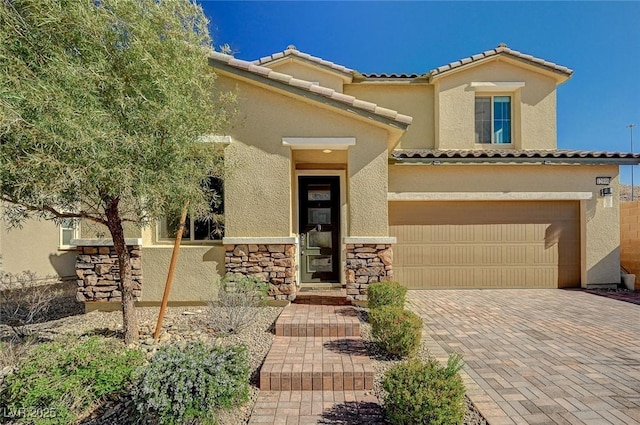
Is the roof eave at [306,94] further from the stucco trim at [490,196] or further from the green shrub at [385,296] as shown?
the green shrub at [385,296]

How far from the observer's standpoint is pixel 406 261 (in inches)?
391

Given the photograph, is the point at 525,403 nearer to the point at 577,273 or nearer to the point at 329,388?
the point at 329,388

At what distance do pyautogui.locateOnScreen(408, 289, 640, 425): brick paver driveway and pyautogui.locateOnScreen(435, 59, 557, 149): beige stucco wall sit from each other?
557 cm

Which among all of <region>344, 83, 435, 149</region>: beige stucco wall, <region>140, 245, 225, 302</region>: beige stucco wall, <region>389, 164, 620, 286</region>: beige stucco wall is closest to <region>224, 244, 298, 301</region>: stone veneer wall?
<region>140, 245, 225, 302</region>: beige stucco wall

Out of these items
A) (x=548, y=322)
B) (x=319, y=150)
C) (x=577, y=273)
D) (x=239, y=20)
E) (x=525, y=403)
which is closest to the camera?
(x=525, y=403)

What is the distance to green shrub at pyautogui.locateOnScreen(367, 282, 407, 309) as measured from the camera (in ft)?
20.4

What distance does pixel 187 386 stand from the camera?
3330 mm

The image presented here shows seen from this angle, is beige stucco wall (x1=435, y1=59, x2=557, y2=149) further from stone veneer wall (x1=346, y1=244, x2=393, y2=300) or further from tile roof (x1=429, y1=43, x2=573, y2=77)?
stone veneer wall (x1=346, y1=244, x2=393, y2=300)

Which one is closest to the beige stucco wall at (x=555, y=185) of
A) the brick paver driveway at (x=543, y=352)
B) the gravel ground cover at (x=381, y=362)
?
the brick paver driveway at (x=543, y=352)

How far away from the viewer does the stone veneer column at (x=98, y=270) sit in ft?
23.8

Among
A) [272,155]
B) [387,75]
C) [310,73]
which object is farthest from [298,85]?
[387,75]

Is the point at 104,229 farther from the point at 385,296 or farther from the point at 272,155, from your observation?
the point at 385,296

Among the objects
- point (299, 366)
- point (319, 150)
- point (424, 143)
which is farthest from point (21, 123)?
point (424, 143)

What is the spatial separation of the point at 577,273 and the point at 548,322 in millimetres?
4656
